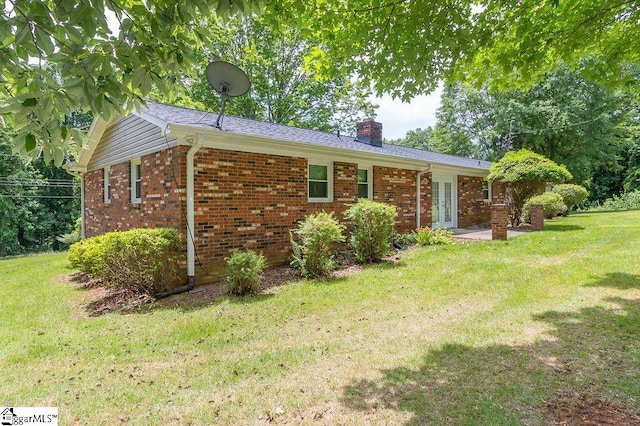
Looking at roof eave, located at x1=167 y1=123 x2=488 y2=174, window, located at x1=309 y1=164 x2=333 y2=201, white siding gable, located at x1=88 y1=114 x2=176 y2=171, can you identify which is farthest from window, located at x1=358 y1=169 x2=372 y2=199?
white siding gable, located at x1=88 y1=114 x2=176 y2=171

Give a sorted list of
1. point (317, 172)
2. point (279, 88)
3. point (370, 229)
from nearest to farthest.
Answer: point (370, 229)
point (317, 172)
point (279, 88)

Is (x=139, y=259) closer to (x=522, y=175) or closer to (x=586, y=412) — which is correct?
(x=586, y=412)

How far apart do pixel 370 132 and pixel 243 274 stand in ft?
30.5

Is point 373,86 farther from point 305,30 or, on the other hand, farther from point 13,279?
point 13,279

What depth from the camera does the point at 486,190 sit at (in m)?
16.6

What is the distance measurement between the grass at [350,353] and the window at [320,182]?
3224 millimetres

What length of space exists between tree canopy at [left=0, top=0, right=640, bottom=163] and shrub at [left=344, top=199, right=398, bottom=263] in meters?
3.73

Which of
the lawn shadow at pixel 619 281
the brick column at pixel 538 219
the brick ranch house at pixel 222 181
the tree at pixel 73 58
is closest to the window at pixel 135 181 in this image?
the brick ranch house at pixel 222 181

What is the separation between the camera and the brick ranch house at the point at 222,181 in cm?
702

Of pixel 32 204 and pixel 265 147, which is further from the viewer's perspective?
pixel 32 204

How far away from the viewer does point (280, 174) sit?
27.5 feet

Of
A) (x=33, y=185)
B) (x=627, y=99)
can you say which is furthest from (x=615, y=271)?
(x=33, y=185)

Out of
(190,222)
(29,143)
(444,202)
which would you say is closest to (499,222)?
(444,202)

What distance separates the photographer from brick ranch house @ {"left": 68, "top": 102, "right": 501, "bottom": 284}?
702 cm
